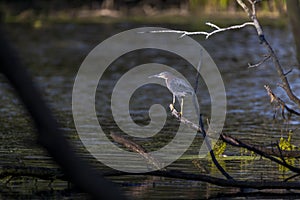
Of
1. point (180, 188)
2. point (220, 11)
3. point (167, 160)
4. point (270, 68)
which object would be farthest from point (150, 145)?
point (220, 11)

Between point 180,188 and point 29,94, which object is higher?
point 29,94

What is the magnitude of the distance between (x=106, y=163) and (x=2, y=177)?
124cm

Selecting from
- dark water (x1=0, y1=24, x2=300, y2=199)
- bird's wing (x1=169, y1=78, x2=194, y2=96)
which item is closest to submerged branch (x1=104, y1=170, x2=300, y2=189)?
dark water (x1=0, y1=24, x2=300, y2=199)

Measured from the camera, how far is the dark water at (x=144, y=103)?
5.80 metres

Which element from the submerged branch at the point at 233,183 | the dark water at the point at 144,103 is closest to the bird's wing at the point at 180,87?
the dark water at the point at 144,103

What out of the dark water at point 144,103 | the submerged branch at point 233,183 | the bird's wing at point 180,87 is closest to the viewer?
the submerged branch at point 233,183

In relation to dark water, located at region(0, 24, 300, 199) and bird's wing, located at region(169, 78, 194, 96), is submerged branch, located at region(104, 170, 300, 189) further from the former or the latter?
bird's wing, located at region(169, 78, 194, 96)

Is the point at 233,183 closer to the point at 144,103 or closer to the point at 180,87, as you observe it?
the point at 180,87

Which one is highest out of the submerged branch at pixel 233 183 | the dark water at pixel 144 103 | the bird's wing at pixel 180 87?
the bird's wing at pixel 180 87

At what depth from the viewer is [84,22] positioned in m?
22.5

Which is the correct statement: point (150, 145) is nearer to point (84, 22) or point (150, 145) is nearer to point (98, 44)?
point (98, 44)

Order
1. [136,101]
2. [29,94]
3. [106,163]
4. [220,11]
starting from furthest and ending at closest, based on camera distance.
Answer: [220,11] → [136,101] → [106,163] → [29,94]

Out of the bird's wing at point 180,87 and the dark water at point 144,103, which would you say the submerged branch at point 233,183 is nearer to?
the dark water at point 144,103

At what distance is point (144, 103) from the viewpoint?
10.8 metres
